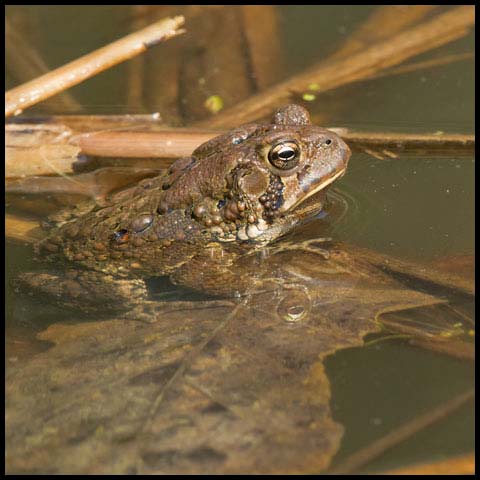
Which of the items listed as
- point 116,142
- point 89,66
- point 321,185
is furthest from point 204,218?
point 89,66

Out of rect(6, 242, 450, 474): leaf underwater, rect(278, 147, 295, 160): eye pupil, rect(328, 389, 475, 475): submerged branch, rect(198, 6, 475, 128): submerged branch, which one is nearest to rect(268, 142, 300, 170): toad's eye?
rect(278, 147, 295, 160): eye pupil

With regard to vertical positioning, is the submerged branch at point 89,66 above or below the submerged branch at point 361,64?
below

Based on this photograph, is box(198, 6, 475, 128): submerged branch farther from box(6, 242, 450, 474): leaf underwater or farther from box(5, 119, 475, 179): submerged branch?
box(6, 242, 450, 474): leaf underwater

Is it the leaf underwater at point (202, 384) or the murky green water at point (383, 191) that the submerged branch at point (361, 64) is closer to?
the murky green water at point (383, 191)

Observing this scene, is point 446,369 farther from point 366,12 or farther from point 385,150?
point 366,12

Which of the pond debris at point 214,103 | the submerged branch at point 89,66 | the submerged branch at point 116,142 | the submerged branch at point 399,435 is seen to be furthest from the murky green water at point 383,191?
the submerged branch at point 89,66

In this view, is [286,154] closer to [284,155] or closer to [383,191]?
[284,155]
